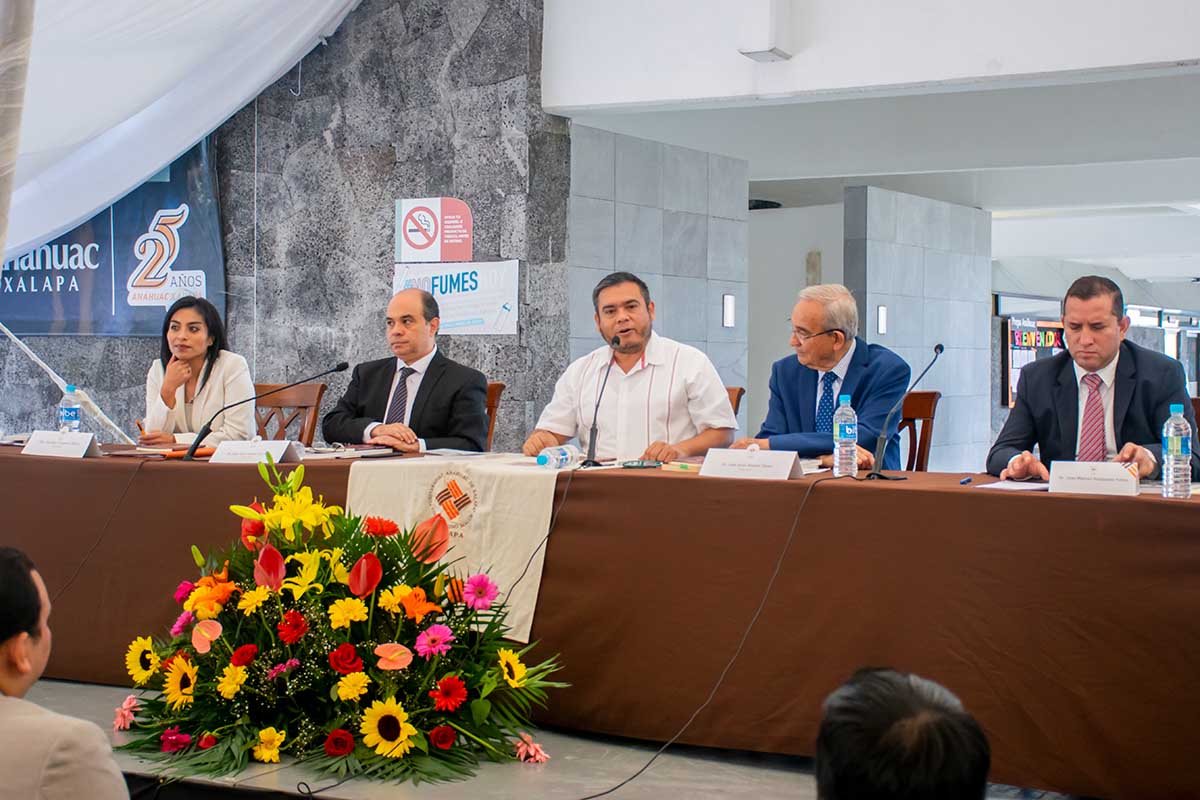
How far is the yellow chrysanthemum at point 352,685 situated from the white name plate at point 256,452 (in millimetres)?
845

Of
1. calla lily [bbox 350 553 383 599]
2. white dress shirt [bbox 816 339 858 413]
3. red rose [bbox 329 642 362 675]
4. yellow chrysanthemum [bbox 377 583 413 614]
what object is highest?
white dress shirt [bbox 816 339 858 413]

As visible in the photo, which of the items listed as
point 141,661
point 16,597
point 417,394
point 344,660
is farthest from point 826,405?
point 16,597

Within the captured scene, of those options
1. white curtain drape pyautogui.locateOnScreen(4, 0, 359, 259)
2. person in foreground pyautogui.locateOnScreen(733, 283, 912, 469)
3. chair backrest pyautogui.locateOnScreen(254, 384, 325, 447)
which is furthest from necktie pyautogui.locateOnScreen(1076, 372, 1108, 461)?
white curtain drape pyautogui.locateOnScreen(4, 0, 359, 259)

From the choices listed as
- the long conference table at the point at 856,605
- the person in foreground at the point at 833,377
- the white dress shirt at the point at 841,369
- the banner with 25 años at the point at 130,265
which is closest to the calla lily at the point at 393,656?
the long conference table at the point at 856,605

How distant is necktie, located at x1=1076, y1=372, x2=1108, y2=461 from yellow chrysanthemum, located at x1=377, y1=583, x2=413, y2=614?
1.58 meters

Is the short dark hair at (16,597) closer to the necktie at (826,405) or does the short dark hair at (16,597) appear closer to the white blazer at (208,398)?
the necktie at (826,405)

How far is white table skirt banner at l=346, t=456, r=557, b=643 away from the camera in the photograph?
2.85 meters

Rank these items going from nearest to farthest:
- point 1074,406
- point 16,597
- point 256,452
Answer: point 16,597, point 1074,406, point 256,452

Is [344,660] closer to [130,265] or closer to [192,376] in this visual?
[192,376]

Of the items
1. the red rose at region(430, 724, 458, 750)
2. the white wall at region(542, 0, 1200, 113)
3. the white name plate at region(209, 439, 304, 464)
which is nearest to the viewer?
the red rose at region(430, 724, 458, 750)

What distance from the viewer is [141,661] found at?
8.74ft

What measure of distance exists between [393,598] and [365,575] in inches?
2.7

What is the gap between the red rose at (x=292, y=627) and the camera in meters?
2.48

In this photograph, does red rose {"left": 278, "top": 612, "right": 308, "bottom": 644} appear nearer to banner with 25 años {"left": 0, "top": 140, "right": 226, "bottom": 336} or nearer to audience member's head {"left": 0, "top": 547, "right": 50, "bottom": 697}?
audience member's head {"left": 0, "top": 547, "right": 50, "bottom": 697}
